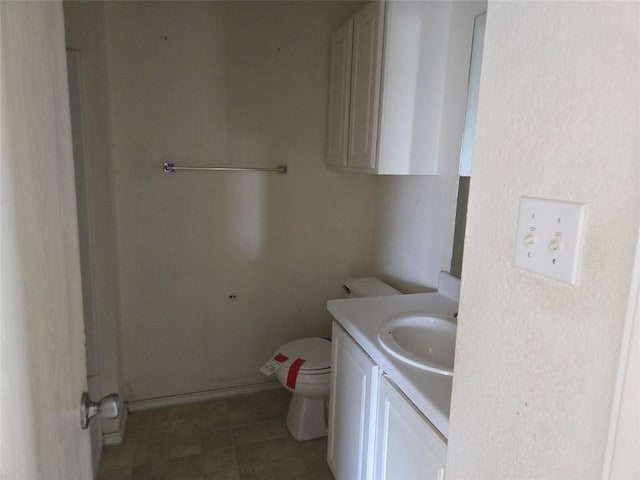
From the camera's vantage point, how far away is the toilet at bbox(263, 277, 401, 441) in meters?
2.00

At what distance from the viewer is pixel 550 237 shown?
54 centimetres

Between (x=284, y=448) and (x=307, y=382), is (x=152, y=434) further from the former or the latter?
(x=307, y=382)

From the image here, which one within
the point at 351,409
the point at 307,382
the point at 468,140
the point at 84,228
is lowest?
the point at 307,382

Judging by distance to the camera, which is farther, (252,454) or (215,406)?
(215,406)

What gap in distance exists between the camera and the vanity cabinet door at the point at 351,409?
1.41 meters

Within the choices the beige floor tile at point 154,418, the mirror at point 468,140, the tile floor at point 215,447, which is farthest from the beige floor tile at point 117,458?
the mirror at point 468,140

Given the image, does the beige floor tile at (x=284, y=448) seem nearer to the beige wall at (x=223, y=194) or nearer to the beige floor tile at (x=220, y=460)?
the beige floor tile at (x=220, y=460)

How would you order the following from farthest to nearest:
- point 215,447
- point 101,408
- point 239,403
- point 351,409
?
point 239,403
point 215,447
point 351,409
point 101,408

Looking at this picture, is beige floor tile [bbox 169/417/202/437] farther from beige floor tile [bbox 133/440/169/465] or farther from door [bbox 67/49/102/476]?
door [bbox 67/49/102/476]

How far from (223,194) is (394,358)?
1.40m

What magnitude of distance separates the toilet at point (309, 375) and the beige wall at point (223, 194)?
1.18 feet

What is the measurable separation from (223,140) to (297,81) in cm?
51

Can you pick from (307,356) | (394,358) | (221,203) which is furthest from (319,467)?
(221,203)

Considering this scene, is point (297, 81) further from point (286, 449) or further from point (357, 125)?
point (286, 449)
